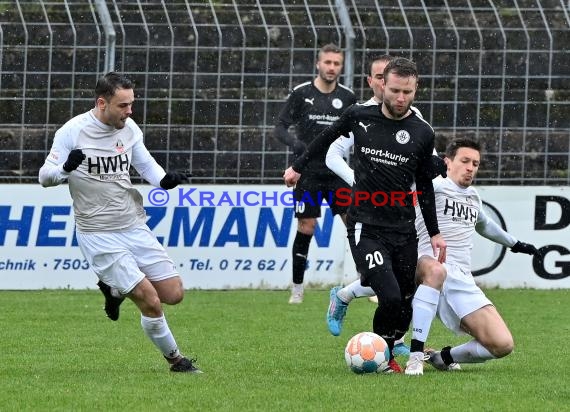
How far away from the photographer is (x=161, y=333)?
324 inches

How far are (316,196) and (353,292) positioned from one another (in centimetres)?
362

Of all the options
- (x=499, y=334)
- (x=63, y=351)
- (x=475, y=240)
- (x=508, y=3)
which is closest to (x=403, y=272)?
(x=499, y=334)

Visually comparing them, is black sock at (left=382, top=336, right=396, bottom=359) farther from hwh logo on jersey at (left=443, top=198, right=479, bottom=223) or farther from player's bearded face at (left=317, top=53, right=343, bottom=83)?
player's bearded face at (left=317, top=53, right=343, bottom=83)

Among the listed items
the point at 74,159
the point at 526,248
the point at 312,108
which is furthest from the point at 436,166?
the point at 312,108

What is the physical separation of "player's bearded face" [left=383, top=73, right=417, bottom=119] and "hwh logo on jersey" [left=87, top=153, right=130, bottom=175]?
172cm

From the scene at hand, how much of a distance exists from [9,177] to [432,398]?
8132mm

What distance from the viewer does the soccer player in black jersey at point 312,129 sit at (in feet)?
42.8

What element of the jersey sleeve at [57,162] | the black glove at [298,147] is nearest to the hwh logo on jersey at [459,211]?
the jersey sleeve at [57,162]

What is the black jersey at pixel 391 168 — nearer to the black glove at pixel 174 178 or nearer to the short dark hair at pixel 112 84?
the black glove at pixel 174 178

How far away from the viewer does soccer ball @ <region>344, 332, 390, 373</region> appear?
8125 mm

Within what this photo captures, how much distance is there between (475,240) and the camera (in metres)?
14.6

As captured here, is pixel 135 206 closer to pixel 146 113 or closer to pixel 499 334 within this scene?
pixel 499 334

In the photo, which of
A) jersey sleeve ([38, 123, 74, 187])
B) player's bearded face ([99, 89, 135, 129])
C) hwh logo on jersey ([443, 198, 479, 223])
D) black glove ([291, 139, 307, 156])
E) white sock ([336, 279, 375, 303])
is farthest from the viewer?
black glove ([291, 139, 307, 156])

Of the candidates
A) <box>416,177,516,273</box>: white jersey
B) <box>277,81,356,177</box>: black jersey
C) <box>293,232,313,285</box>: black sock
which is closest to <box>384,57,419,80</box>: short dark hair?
<box>416,177,516,273</box>: white jersey
